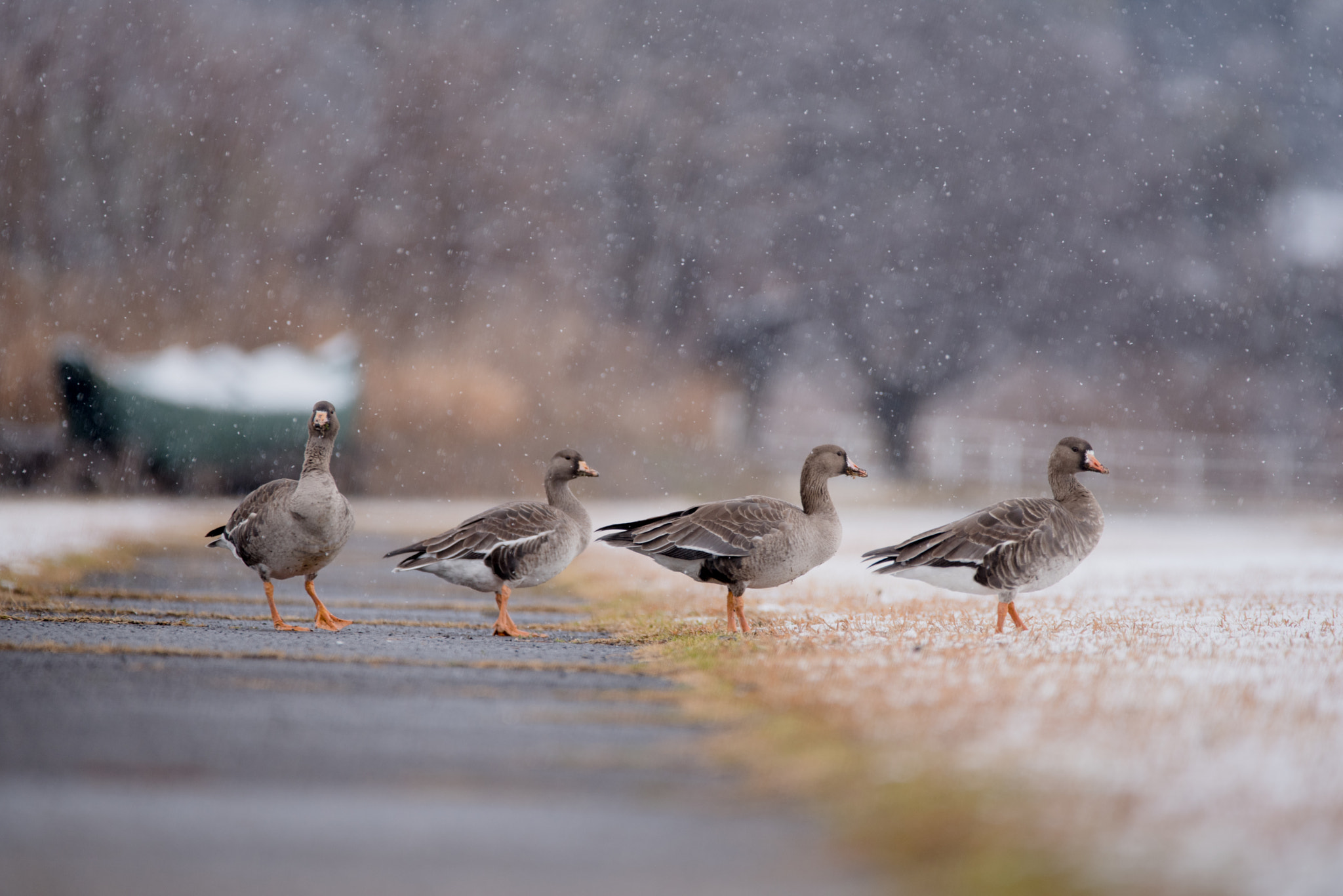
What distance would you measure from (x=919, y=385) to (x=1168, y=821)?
32190mm

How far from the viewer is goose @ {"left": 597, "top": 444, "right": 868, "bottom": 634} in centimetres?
852

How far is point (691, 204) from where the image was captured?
118ft

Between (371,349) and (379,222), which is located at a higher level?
(379,222)

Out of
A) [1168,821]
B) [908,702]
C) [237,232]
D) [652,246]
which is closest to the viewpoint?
[1168,821]

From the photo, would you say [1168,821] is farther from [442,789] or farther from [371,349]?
[371,349]

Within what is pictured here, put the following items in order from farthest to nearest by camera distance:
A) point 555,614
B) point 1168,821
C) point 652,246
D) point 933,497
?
point 652,246 → point 933,497 → point 555,614 → point 1168,821

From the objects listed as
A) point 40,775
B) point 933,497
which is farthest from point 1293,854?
point 933,497

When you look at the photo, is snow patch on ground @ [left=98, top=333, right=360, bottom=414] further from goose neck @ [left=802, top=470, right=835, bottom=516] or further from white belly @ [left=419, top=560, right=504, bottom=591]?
goose neck @ [left=802, top=470, right=835, bottom=516]

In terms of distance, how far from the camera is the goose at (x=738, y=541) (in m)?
8.52

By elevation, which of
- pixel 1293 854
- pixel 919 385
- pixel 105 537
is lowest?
pixel 1293 854

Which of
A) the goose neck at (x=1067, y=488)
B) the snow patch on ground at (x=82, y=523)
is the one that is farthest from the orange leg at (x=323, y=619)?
the goose neck at (x=1067, y=488)

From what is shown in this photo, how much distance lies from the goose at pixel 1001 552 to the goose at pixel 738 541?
46 cm

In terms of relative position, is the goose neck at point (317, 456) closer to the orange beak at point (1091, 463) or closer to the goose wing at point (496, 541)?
the goose wing at point (496, 541)

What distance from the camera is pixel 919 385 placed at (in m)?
35.5
